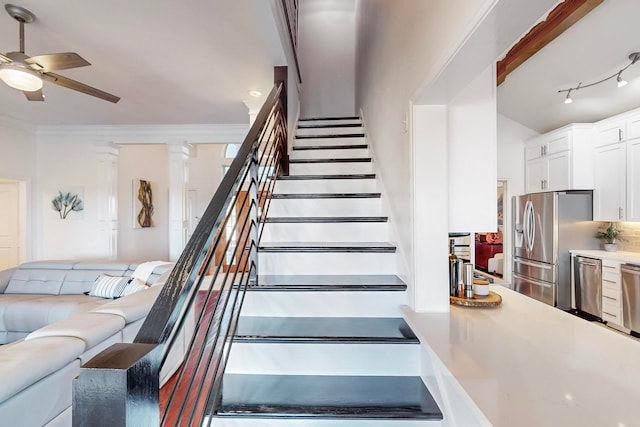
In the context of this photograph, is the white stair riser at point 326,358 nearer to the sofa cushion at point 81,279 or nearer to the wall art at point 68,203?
the sofa cushion at point 81,279

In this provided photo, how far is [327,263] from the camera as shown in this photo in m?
2.04

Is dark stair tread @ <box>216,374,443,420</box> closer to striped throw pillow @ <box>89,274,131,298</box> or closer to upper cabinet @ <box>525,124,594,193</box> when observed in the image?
striped throw pillow @ <box>89,274,131,298</box>

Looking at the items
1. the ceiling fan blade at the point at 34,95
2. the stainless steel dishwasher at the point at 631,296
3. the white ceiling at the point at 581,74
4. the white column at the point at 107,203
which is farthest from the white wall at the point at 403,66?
the white column at the point at 107,203

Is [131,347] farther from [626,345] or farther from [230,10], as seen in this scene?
[230,10]

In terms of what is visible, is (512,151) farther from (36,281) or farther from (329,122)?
(36,281)

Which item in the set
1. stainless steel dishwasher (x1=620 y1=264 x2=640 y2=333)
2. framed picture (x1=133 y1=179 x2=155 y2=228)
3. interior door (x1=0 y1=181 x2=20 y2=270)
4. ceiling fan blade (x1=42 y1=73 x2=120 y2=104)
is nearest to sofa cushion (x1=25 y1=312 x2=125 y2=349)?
ceiling fan blade (x1=42 y1=73 x2=120 y2=104)

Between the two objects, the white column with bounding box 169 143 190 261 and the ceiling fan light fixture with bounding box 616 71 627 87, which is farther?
the white column with bounding box 169 143 190 261

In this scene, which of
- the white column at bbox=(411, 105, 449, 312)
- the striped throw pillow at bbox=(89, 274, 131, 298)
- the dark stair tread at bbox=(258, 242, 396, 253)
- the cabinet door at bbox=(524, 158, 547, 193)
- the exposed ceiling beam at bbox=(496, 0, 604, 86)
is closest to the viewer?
the white column at bbox=(411, 105, 449, 312)

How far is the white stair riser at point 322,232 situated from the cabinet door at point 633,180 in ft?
11.2

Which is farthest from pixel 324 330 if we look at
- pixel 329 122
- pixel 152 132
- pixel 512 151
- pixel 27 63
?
pixel 512 151

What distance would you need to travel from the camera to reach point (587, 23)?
9.64 feet

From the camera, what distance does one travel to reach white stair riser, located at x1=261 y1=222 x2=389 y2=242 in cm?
228

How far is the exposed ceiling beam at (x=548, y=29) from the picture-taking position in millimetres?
2682

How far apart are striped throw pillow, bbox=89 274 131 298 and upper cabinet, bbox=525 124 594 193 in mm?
5722
